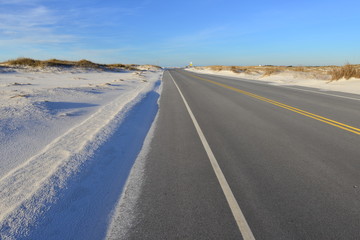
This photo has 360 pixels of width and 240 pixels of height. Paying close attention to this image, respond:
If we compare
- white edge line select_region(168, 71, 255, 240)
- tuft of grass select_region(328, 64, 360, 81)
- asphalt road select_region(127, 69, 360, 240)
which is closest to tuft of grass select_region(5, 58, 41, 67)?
asphalt road select_region(127, 69, 360, 240)

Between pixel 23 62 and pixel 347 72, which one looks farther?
pixel 23 62

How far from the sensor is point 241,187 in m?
3.64

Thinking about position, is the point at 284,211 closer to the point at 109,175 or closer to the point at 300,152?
the point at 300,152

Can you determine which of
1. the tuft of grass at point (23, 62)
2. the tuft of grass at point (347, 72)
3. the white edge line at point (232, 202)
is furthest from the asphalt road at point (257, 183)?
the tuft of grass at point (23, 62)

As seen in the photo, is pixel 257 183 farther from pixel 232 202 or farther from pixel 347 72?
pixel 347 72

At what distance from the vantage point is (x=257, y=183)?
376cm

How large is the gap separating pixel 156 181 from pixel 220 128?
3677 mm

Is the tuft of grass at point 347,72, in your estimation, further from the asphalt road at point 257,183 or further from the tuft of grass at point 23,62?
the tuft of grass at point 23,62

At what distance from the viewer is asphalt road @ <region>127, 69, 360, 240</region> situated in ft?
9.03

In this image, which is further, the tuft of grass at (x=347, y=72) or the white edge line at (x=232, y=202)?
the tuft of grass at (x=347, y=72)

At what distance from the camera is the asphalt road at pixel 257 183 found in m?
2.75

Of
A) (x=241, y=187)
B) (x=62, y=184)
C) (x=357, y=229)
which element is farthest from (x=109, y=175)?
(x=357, y=229)

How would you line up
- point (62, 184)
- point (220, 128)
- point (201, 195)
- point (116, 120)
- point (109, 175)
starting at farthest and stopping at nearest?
Answer: point (116, 120)
point (220, 128)
point (109, 175)
point (62, 184)
point (201, 195)

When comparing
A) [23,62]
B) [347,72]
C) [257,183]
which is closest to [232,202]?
[257,183]
